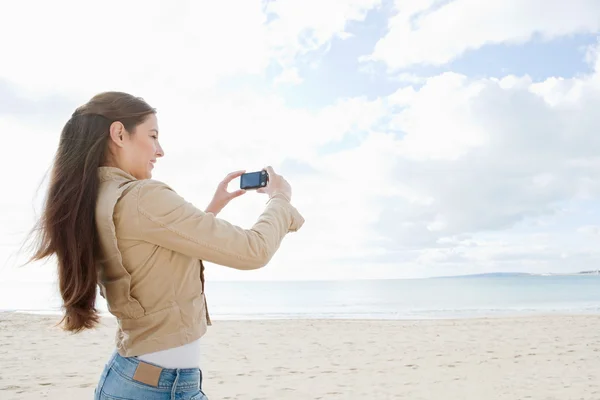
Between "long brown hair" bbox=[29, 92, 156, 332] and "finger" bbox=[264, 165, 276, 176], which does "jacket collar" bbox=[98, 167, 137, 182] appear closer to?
"long brown hair" bbox=[29, 92, 156, 332]

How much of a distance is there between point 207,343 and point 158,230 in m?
10.4

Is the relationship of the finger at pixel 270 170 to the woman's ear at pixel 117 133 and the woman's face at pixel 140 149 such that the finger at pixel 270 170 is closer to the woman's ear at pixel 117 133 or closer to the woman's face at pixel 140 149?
the woman's face at pixel 140 149

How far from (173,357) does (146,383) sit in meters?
0.10

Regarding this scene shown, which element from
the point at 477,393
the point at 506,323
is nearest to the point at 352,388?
the point at 477,393

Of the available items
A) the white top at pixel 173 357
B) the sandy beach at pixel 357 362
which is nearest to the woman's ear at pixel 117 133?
the white top at pixel 173 357

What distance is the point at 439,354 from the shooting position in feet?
31.8

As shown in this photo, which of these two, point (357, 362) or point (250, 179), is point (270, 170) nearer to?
point (250, 179)

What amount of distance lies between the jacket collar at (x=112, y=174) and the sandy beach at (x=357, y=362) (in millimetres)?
3256

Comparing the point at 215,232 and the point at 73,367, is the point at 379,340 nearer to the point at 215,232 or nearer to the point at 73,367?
the point at 73,367

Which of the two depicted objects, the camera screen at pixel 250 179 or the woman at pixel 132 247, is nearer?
the woman at pixel 132 247

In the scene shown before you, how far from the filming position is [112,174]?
1.57 metres

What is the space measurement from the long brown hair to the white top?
241mm

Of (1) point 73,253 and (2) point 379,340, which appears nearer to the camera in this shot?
(1) point 73,253

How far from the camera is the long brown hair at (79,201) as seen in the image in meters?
1.50
